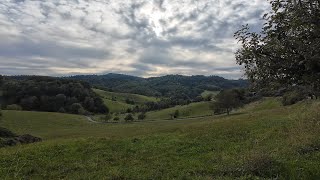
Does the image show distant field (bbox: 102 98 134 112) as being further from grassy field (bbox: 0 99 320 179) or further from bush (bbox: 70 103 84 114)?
grassy field (bbox: 0 99 320 179)

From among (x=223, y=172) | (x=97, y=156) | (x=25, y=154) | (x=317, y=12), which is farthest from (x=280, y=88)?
(x=25, y=154)

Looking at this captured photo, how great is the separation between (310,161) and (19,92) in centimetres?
15693

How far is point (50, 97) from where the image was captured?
521 feet

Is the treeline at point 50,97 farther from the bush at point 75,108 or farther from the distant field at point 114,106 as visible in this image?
the distant field at point 114,106

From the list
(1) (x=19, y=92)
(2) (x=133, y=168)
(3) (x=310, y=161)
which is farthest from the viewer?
(1) (x=19, y=92)

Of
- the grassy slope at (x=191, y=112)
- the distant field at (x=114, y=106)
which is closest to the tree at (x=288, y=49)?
the grassy slope at (x=191, y=112)

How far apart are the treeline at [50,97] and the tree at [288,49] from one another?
453 ft

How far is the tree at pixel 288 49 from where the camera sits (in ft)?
31.7

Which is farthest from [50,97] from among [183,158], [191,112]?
[183,158]

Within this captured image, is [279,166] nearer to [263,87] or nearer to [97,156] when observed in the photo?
[263,87]

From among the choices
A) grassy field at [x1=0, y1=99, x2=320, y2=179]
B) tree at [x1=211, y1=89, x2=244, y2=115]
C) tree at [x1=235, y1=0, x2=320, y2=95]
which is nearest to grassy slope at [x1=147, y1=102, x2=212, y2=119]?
tree at [x1=211, y1=89, x2=244, y2=115]

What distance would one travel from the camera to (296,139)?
→ 16.1 meters

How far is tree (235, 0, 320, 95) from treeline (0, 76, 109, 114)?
138019 millimetres

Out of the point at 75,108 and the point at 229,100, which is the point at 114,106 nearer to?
the point at 75,108
